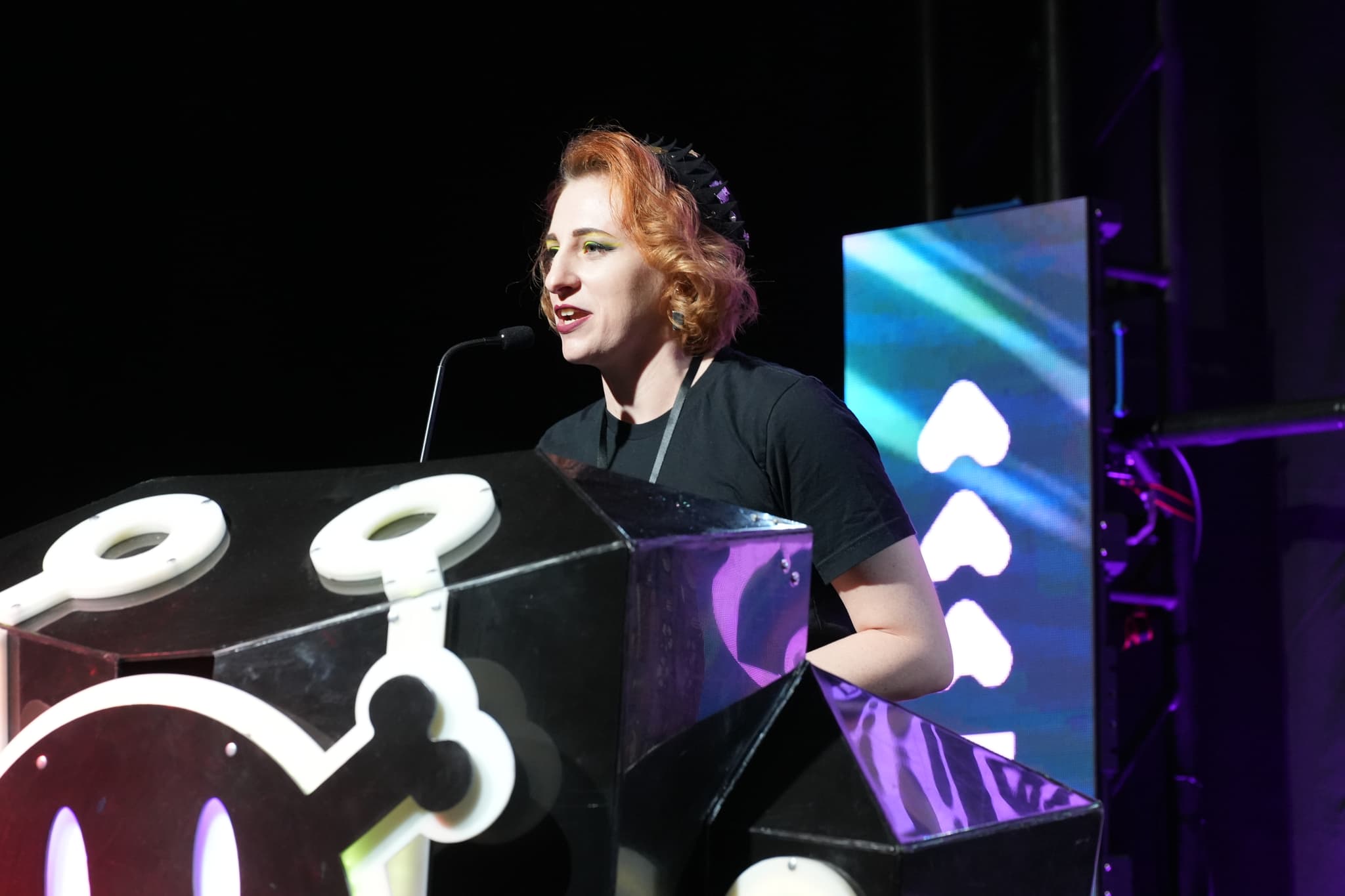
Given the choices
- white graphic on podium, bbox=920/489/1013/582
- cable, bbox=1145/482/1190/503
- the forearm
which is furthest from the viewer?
cable, bbox=1145/482/1190/503

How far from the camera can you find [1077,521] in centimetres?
276

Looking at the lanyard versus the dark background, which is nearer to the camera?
the lanyard

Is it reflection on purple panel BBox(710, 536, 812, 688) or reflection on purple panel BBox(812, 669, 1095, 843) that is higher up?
reflection on purple panel BBox(710, 536, 812, 688)

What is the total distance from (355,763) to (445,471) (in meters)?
0.22

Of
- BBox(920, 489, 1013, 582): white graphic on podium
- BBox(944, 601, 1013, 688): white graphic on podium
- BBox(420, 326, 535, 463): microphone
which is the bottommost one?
BBox(944, 601, 1013, 688): white graphic on podium

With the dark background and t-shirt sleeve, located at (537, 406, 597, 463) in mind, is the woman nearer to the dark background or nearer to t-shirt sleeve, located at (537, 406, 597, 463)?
t-shirt sleeve, located at (537, 406, 597, 463)

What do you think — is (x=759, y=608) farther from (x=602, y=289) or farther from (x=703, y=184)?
(x=703, y=184)

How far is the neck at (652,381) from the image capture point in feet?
4.93

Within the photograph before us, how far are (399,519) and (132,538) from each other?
245 mm

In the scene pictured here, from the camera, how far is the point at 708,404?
1427 mm

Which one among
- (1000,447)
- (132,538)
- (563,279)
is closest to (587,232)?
(563,279)

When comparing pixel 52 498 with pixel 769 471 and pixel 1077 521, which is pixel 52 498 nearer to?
pixel 769 471

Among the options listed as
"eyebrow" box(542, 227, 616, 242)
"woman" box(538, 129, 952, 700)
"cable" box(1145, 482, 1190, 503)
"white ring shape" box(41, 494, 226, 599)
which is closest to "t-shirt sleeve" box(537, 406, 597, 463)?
"woman" box(538, 129, 952, 700)

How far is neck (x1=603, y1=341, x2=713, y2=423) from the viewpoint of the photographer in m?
1.50
